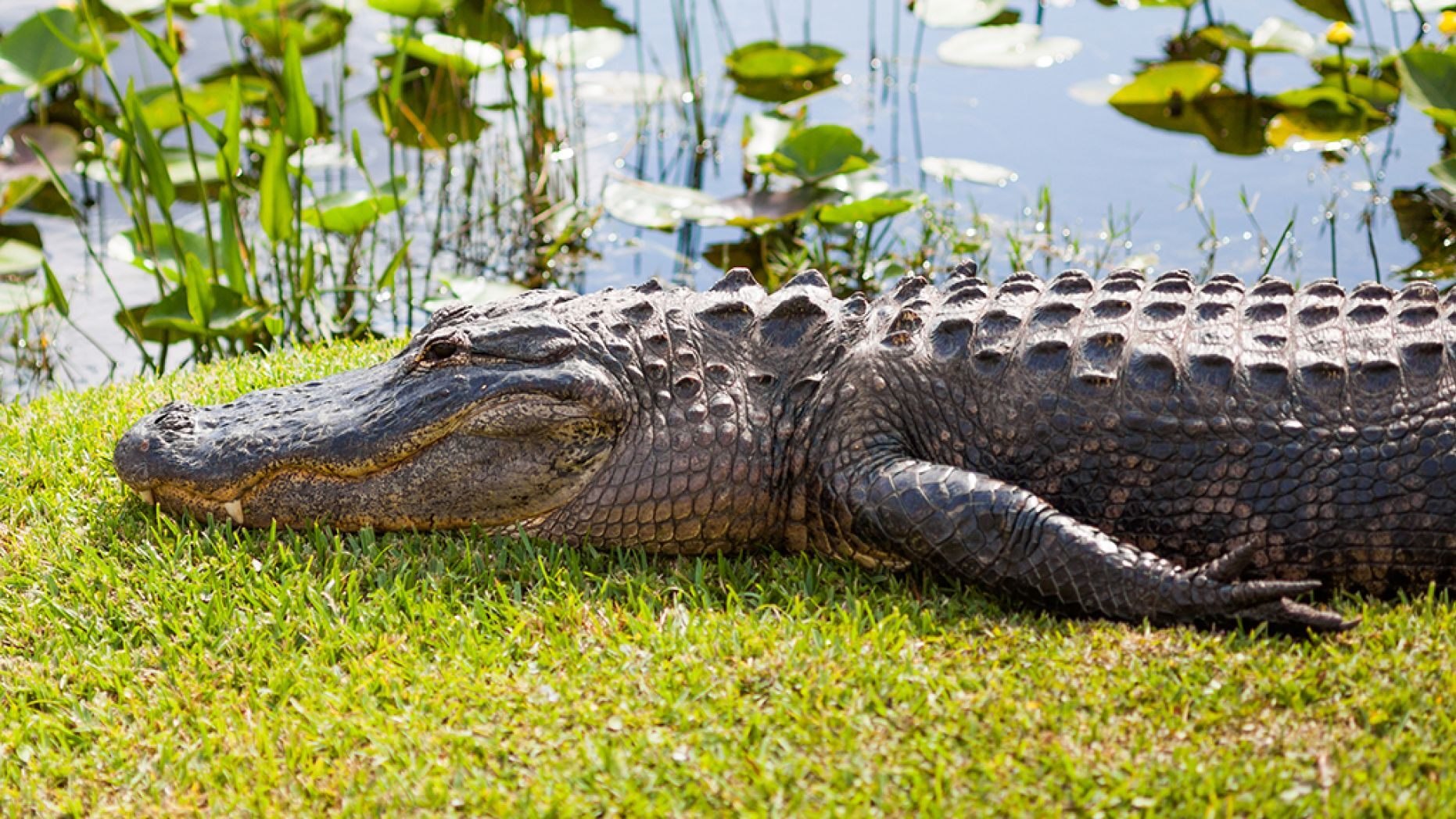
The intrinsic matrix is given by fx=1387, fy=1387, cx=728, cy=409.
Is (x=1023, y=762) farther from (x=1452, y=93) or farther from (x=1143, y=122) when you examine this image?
(x=1143, y=122)

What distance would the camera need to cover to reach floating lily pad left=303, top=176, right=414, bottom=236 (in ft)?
19.4

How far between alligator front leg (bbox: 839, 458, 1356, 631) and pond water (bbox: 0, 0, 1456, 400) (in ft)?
10.0

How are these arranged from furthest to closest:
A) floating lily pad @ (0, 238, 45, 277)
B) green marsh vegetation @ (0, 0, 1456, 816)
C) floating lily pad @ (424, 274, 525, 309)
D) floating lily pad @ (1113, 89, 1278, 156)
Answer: floating lily pad @ (1113, 89, 1278, 156)
floating lily pad @ (0, 238, 45, 277)
floating lily pad @ (424, 274, 525, 309)
green marsh vegetation @ (0, 0, 1456, 816)

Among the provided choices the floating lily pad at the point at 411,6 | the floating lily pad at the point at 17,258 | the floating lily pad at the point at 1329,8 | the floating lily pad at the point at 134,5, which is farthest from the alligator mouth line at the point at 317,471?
the floating lily pad at the point at 1329,8

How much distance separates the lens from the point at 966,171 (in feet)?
23.7

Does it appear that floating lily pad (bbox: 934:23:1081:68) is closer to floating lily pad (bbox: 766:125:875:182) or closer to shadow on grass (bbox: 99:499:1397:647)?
floating lily pad (bbox: 766:125:875:182)

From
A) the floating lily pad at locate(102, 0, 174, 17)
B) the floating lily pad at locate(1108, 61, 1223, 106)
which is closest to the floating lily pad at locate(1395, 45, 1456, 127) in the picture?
the floating lily pad at locate(1108, 61, 1223, 106)

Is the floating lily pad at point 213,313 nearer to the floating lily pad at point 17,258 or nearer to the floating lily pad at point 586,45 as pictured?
the floating lily pad at point 17,258

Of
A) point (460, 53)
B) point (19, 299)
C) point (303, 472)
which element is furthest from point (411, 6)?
point (303, 472)

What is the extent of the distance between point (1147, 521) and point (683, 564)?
116cm

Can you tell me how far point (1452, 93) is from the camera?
231 inches

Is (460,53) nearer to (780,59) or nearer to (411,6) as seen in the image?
(411,6)

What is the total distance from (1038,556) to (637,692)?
38.3 inches

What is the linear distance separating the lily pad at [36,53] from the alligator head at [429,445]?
3.87 metres
